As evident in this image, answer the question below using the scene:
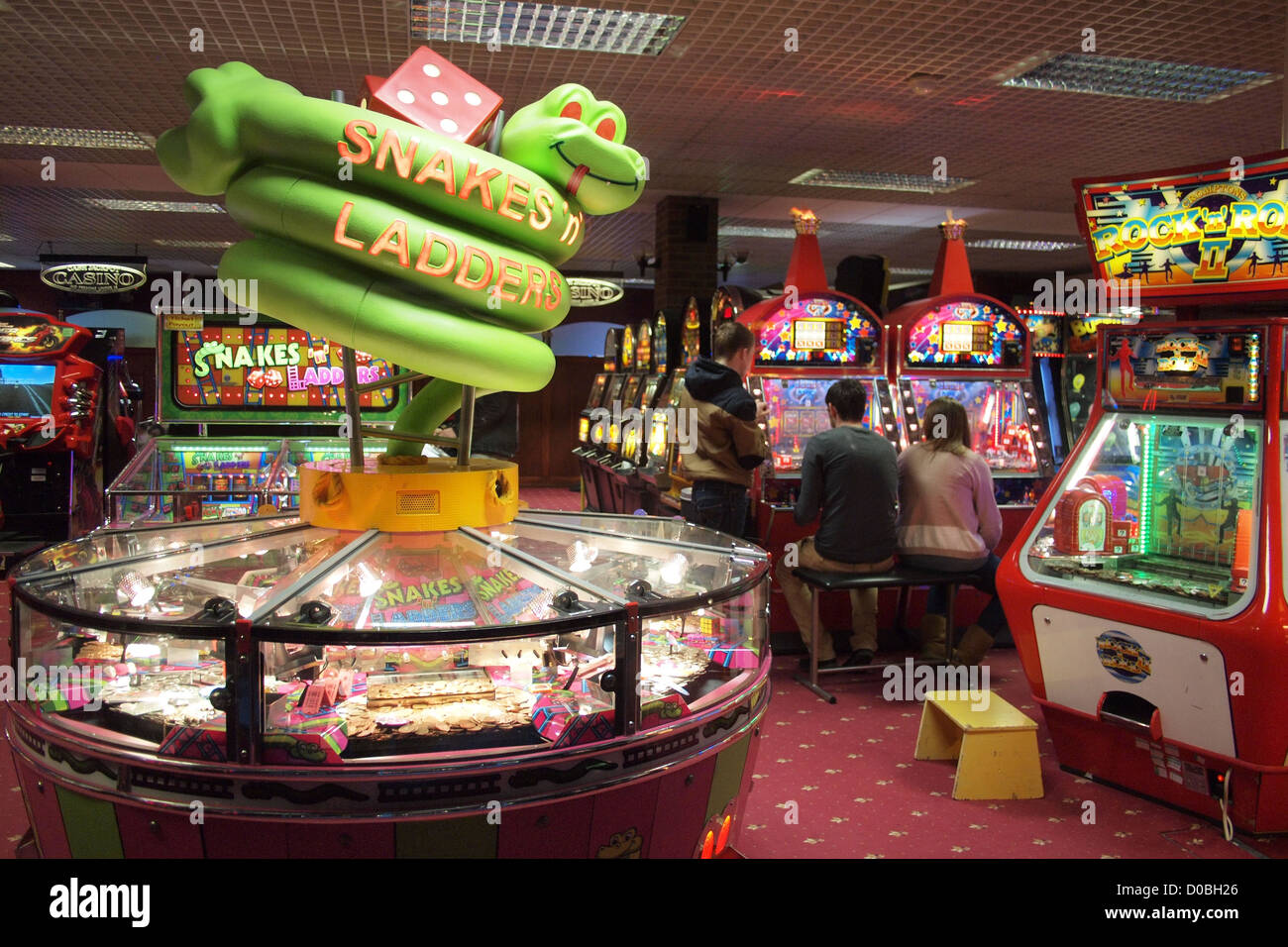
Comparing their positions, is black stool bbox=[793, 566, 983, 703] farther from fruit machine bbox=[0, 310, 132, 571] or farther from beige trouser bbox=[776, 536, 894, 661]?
fruit machine bbox=[0, 310, 132, 571]

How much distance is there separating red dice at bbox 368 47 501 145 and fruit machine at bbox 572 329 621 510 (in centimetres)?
786

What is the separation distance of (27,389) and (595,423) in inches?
202

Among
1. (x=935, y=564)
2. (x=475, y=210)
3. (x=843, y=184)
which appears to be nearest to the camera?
(x=475, y=210)

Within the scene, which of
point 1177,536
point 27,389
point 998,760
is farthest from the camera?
point 27,389

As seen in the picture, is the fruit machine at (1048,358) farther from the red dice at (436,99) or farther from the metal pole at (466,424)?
the red dice at (436,99)

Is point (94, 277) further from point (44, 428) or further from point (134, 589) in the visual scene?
point (134, 589)

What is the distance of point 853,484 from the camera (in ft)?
17.1

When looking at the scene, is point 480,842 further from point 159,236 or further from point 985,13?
point 159,236

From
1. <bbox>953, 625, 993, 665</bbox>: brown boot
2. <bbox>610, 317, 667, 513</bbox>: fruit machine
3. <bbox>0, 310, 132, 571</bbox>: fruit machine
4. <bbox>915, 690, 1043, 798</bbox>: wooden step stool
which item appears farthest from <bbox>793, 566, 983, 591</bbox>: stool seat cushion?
<bbox>0, 310, 132, 571</bbox>: fruit machine

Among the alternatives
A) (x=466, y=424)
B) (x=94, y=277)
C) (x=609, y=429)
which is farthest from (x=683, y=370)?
(x=94, y=277)

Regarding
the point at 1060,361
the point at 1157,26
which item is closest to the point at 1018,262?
the point at 1060,361

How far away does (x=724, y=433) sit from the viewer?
18.0ft

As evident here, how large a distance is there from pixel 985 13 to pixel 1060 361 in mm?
7725

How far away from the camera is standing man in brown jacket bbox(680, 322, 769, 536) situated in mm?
5457
